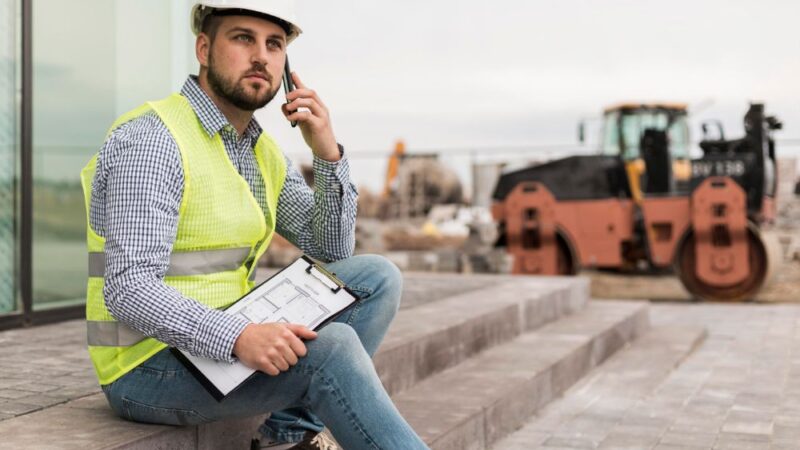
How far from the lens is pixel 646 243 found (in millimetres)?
12016

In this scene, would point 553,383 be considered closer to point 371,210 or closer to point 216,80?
point 216,80

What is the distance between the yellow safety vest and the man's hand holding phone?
215 mm

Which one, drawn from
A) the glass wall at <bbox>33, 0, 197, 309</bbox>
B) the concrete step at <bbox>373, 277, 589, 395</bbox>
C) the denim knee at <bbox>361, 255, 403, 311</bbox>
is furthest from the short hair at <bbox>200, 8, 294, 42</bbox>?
the glass wall at <bbox>33, 0, 197, 309</bbox>

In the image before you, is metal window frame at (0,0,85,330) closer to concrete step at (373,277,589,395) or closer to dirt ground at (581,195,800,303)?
concrete step at (373,277,589,395)

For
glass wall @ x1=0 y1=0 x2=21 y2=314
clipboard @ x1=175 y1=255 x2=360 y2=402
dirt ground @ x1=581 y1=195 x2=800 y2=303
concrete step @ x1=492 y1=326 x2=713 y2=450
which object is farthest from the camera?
dirt ground @ x1=581 y1=195 x2=800 y2=303

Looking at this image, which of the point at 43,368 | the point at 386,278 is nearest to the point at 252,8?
the point at 386,278

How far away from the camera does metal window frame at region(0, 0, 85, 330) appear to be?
5.21 metres

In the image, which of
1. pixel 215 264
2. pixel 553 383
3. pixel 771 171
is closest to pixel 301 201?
pixel 215 264

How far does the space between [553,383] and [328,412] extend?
2907 millimetres

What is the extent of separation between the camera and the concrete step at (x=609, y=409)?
14.1 ft

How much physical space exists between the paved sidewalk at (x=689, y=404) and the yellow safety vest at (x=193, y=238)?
1949 millimetres

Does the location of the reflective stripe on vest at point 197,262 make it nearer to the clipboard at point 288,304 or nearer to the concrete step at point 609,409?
the clipboard at point 288,304

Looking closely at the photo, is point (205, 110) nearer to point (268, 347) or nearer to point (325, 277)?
point (325, 277)

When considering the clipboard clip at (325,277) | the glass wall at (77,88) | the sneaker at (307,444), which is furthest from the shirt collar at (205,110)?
the glass wall at (77,88)
